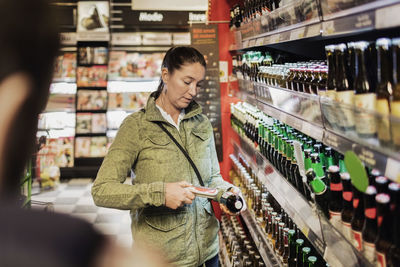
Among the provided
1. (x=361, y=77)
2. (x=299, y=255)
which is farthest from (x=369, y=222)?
(x=299, y=255)

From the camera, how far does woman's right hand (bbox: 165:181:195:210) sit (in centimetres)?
184

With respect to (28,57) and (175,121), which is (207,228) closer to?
(175,121)

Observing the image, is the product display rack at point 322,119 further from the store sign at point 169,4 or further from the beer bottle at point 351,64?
the store sign at point 169,4

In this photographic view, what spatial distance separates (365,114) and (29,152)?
3.17 feet

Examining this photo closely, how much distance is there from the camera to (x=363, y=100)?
1271 millimetres

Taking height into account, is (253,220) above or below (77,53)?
below

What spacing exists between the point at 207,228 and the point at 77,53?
5.81 metres

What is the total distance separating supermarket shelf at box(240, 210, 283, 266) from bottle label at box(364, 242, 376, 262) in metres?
1.04

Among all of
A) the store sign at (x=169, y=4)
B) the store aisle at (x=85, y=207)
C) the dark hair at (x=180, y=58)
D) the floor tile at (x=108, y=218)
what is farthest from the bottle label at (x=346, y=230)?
the store sign at (x=169, y=4)

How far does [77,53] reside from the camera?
712 cm

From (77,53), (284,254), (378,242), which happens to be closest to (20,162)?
(378,242)

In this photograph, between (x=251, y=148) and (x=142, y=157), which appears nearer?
(x=142, y=157)

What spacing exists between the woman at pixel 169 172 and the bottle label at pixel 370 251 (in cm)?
84

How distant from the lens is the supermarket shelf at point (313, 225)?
1.33 meters
